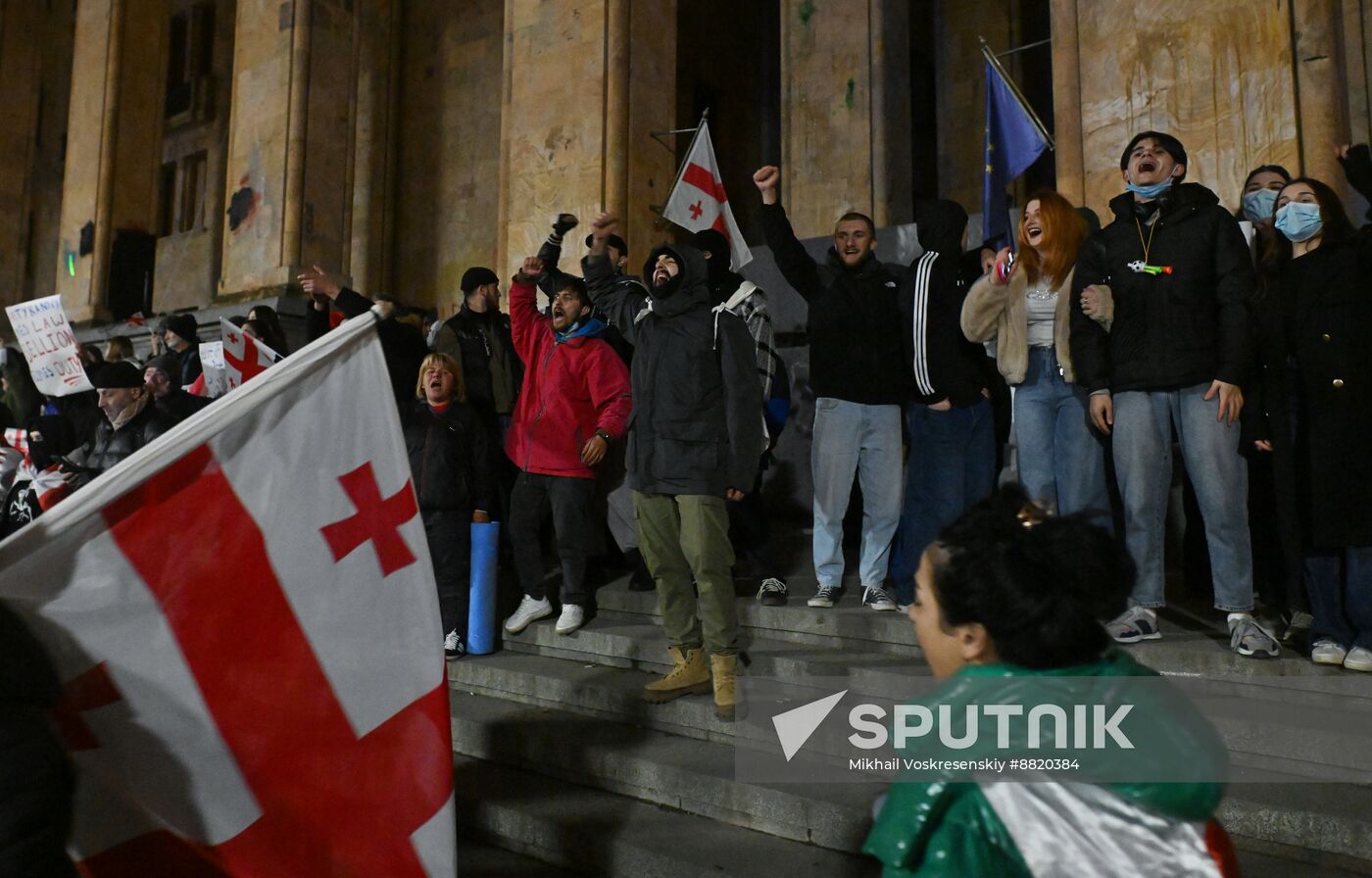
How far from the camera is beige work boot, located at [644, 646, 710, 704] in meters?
3.96

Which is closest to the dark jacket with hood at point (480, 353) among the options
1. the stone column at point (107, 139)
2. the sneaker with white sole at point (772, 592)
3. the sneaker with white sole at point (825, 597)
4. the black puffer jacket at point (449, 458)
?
the black puffer jacket at point (449, 458)

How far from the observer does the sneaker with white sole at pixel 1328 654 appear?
3.37m

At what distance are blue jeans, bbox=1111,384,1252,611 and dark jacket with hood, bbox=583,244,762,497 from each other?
148 centimetres

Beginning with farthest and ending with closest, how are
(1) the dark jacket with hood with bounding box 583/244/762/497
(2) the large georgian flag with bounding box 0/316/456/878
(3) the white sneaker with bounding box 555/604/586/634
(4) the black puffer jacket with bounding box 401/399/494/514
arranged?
1. (4) the black puffer jacket with bounding box 401/399/494/514
2. (3) the white sneaker with bounding box 555/604/586/634
3. (1) the dark jacket with hood with bounding box 583/244/762/497
4. (2) the large georgian flag with bounding box 0/316/456/878

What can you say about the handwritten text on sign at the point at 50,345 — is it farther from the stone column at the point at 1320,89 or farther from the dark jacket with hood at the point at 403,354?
the stone column at the point at 1320,89

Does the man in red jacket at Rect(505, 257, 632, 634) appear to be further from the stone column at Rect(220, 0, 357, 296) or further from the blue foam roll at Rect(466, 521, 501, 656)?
the stone column at Rect(220, 0, 357, 296)

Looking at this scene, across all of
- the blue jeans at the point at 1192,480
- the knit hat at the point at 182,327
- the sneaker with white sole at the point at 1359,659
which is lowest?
the sneaker with white sole at the point at 1359,659

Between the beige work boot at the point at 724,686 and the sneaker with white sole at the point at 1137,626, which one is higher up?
the sneaker with white sole at the point at 1137,626

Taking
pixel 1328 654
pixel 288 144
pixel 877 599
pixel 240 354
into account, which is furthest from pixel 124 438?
pixel 288 144

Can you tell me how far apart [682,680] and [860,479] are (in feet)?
4.64

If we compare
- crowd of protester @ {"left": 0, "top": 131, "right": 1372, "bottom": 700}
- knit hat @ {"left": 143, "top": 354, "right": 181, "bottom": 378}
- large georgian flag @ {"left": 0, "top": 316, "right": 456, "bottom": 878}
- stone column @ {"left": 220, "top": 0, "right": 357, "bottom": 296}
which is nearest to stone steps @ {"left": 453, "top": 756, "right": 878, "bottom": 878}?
crowd of protester @ {"left": 0, "top": 131, "right": 1372, "bottom": 700}

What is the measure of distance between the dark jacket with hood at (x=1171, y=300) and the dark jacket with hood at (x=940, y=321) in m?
0.66

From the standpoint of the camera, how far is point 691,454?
409cm

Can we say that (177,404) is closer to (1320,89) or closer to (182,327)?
(182,327)
